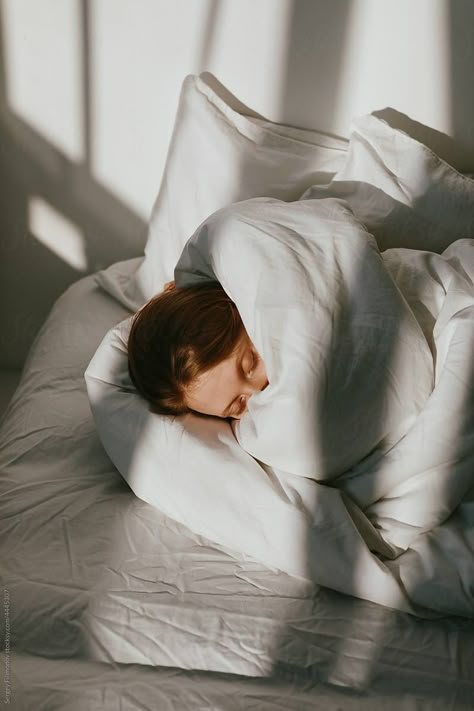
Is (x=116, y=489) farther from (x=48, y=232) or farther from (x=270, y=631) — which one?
(x=48, y=232)

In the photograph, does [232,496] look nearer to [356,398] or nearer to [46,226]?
[356,398]

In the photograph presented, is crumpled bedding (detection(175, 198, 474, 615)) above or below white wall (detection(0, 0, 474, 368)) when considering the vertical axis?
below

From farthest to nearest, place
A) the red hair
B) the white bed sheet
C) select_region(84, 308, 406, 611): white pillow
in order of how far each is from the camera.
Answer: the red hair
select_region(84, 308, 406, 611): white pillow
the white bed sheet

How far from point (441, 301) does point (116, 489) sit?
0.59 meters

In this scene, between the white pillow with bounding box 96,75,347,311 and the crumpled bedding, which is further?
the white pillow with bounding box 96,75,347,311

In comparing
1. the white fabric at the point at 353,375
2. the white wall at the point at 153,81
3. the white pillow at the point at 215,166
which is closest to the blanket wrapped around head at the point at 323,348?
the white fabric at the point at 353,375

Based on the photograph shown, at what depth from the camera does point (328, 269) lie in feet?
3.96

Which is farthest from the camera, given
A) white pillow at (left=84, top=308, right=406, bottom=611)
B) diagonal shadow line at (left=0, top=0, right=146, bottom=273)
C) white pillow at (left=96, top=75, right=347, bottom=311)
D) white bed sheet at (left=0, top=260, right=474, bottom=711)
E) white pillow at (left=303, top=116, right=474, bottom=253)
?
diagonal shadow line at (left=0, top=0, right=146, bottom=273)

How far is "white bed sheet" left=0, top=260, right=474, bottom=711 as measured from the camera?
0.96 m

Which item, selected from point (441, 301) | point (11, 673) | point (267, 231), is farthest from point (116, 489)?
point (441, 301)

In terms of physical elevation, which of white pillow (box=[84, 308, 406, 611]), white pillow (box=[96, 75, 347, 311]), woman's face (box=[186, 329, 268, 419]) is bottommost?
white pillow (box=[84, 308, 406, 611])

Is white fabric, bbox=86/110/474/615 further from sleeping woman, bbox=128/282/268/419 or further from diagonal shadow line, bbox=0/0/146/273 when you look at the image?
diagonal shadow line, bbox=0/0/146/273

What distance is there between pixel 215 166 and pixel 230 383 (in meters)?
0.54

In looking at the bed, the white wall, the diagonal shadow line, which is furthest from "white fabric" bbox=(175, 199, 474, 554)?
the diagonal shadow line
